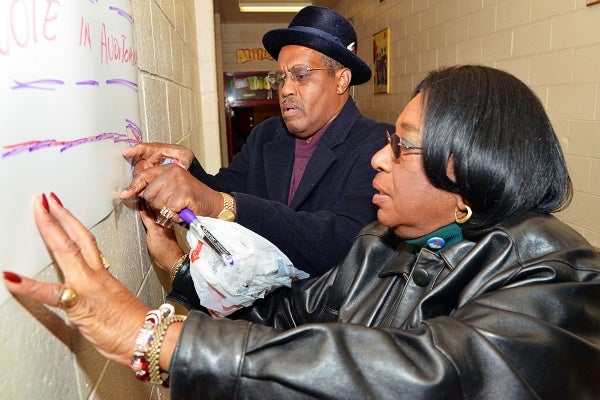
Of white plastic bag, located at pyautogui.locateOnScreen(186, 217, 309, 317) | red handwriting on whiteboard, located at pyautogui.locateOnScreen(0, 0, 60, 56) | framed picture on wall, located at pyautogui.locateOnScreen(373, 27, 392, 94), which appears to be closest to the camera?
red handwriting on whiteboard, located at pyautogui.locateOnScreen(0, 0, 60, 56)

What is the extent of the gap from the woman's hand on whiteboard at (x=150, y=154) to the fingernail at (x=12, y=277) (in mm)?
553

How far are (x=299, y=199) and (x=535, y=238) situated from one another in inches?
35.1

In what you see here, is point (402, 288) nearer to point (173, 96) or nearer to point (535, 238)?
point (535, 238)

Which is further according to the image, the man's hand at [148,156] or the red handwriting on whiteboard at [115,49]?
the man's hand at [148,156]

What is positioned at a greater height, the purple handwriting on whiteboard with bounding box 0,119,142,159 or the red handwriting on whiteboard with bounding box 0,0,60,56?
the red handwriting on whiteboard with bounding box 0,0,60,56

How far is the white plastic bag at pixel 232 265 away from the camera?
1151 mm

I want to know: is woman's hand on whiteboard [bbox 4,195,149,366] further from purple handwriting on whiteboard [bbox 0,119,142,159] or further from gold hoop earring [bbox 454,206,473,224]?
gold hoop earring [bbox 454,206,473,224]

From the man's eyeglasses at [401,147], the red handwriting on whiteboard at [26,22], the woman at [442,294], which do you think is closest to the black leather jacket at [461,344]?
the woman at [442,294]

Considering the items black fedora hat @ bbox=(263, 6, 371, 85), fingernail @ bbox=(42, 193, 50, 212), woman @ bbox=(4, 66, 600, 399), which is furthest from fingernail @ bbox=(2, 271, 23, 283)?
black fedora hat @ bbox=(263, 6, 371, 85)

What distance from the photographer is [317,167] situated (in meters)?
1.69

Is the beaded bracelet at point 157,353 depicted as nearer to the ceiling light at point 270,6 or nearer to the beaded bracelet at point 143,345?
the beaded bracelet at point 143,345

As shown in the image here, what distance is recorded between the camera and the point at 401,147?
109 cm

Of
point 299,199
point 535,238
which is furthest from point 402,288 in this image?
point 299,199

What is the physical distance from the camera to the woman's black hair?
976 millimetres
